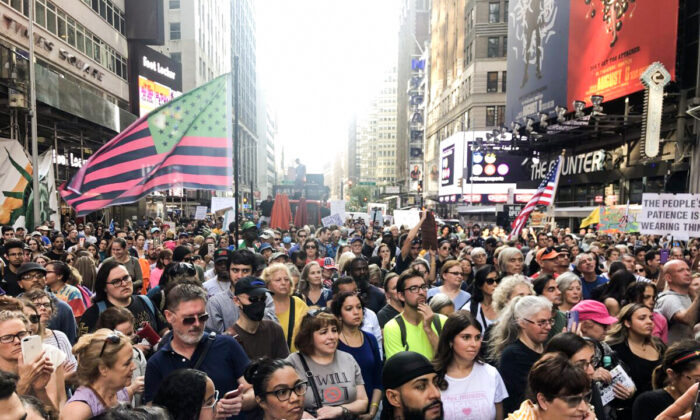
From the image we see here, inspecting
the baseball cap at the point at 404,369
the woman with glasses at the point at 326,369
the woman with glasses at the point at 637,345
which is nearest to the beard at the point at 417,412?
the baseball cap at the point at 404,369

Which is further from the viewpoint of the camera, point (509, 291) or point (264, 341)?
point (509, 291)

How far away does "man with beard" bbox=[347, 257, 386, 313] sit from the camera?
6.88 metres

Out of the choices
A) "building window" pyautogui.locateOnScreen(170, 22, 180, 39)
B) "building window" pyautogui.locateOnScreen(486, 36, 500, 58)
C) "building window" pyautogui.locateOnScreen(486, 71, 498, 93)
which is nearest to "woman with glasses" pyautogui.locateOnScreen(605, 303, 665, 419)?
"building window" pyautogui.locateOnScreen(486, 71, 498, 93)

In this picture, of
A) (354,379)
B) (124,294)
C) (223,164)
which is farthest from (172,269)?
(354,379)

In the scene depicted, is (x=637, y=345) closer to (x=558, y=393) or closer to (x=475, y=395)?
(x=475, y=395)

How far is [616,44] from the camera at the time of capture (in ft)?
84.4

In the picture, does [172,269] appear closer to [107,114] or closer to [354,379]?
[354,379]

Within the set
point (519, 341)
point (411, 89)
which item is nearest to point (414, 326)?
point (519, 341)

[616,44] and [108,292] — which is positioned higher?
[616,44]

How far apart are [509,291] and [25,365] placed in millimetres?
4275

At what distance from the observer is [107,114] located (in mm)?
27391

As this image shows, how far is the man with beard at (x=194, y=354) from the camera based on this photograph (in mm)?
3479

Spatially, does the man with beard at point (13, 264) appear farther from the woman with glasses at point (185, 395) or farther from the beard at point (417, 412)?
the beard at point (417, 412)

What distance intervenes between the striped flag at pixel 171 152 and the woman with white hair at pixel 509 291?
4615 millimetres
